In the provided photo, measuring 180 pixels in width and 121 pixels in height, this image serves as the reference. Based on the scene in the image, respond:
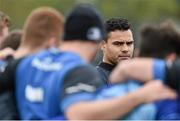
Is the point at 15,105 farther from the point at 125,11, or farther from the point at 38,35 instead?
the point at 125,11

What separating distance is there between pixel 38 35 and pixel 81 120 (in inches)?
28.5

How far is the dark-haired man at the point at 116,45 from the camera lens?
7.72 meters

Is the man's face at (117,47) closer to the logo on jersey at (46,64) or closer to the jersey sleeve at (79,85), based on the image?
the logo on jersey at (46,64)

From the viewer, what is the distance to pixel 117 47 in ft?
25.6

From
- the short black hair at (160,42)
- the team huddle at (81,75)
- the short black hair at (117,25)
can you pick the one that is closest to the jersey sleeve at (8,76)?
the team huddle at (81,75)

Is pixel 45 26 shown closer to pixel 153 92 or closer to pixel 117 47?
pixel 153 92

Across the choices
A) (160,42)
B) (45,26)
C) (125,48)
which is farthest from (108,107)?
(125,48)

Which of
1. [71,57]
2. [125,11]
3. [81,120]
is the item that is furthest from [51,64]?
[125,11]

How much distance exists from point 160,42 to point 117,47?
295cm

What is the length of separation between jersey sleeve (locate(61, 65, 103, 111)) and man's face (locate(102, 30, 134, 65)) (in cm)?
291

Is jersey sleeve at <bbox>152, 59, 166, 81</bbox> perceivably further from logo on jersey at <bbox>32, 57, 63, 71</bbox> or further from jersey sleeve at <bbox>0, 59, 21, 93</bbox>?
jersey sleeve at <bbox>0, 59, 21, 93</bbox>

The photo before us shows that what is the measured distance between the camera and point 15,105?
534 cm

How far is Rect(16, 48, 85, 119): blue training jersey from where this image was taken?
193 inches

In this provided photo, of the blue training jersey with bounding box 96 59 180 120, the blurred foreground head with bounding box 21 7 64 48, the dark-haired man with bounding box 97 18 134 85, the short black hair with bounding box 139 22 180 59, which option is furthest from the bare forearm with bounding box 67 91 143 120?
the dark-haired man with bounding box 97 18 134 85
